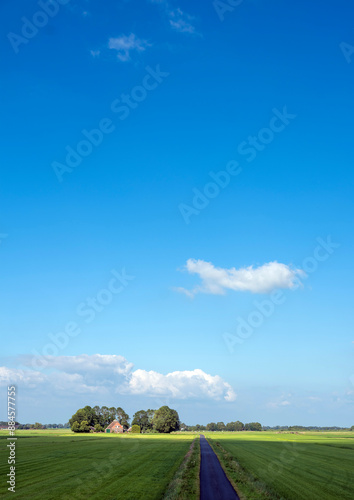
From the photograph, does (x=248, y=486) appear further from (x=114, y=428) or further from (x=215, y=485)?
(x=114, y=428)

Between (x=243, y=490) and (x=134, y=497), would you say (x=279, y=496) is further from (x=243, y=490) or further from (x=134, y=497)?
(x=134, y=497)

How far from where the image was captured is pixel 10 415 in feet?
88.4

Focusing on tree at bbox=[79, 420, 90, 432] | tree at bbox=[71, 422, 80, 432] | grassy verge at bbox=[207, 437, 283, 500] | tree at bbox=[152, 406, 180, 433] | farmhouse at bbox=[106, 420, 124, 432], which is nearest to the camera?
grassy verge at bbox=[207, 437, 283, 500]

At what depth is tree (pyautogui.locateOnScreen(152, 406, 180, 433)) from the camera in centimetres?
18600

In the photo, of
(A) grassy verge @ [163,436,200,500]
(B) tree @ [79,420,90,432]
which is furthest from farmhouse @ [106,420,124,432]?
(A) grassy verge @ [163,436,200,500]

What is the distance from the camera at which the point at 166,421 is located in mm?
186500

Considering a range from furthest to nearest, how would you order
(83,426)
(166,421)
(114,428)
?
(114,428)
(166,421)
(83,426)

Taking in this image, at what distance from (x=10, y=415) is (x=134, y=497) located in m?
10.4

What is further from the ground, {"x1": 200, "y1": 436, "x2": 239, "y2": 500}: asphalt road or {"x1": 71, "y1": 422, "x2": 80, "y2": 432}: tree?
{"x1": 200, "y1": 436, "x2": 239, "y2": 500}: asphalt road

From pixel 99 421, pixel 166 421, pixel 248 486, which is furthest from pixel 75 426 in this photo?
pixel 248 486

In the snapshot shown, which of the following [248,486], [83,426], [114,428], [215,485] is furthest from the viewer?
[114,428]

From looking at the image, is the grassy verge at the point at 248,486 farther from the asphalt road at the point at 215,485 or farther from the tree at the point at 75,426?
the tree at the point at 75,426

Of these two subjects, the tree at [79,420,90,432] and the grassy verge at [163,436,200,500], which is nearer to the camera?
the grassy verge at [163,436,200,500]

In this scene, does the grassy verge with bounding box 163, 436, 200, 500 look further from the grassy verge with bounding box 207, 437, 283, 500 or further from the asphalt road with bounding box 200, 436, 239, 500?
the grassy verge with bounding box 207, 437, 283, 500
